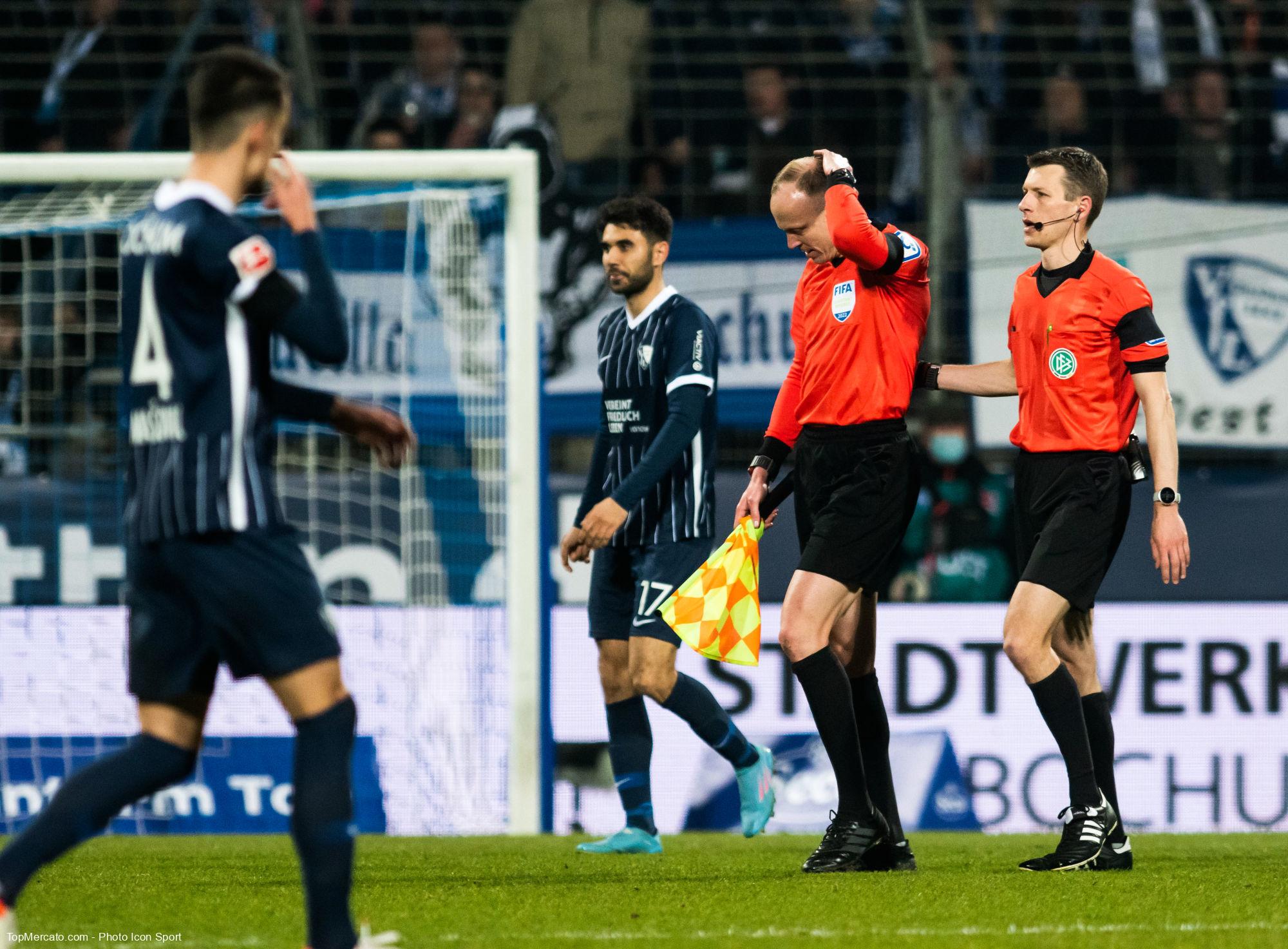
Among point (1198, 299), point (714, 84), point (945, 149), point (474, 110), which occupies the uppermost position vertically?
point (714, 84)

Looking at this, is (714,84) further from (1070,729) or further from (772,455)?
(1070,729)

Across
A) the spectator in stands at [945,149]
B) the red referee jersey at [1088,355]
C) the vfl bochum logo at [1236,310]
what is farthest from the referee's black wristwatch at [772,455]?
the vfl bochum logo at [1236,310]

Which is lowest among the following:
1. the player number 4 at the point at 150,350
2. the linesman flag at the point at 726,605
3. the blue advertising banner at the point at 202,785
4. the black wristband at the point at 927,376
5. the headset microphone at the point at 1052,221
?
the blue advertising banner at the point at 202,785

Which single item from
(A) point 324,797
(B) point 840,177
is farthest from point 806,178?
(A) point 324,797

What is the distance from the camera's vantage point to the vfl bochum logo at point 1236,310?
8750 millimetres

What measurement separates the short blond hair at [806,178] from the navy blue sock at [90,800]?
2405mm

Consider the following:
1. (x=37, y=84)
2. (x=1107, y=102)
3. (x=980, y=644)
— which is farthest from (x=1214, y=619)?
(x=37, y=84)

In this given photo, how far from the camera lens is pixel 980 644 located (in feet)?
24.4

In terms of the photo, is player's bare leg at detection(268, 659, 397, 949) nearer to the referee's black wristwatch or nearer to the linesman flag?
the linesman flag

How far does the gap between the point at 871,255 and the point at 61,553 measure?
13.6ft

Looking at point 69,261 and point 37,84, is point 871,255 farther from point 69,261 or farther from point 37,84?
point 37,84

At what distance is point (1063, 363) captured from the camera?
4.84 m

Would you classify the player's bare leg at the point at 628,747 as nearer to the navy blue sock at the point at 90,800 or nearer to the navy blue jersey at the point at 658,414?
the navy blue jersey at the point at 658,414

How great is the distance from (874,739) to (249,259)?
2547 millimetres
